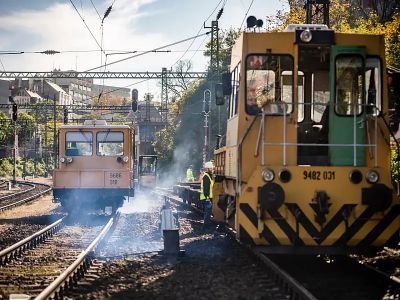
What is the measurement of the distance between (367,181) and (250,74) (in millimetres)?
2606

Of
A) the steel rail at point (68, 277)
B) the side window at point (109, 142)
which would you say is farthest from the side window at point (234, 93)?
the side window at point (109, 142)

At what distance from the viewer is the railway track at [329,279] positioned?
8633 mm

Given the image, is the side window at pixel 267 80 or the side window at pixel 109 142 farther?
the side window at pixel 109 142

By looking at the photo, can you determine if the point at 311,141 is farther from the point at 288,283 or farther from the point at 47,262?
the point at 47,262

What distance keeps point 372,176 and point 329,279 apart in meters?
1.75

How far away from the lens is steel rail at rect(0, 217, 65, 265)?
12034 millimetres

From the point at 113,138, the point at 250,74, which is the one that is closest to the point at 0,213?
the point at 113,138

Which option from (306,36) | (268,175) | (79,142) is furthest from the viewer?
(79,142)

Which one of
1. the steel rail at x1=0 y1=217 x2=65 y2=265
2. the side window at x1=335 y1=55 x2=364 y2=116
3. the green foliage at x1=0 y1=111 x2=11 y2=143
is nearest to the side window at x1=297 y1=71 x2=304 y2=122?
the side window at x1=335 y1=55 x2=364 y2=116

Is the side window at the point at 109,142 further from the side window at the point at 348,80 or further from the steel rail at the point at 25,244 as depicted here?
the side window at the point at 348,80

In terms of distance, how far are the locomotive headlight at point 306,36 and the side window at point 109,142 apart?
12.2 metres

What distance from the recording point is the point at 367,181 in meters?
9.67

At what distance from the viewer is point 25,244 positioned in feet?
45.3

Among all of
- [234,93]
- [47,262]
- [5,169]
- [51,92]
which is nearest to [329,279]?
[234,93]
